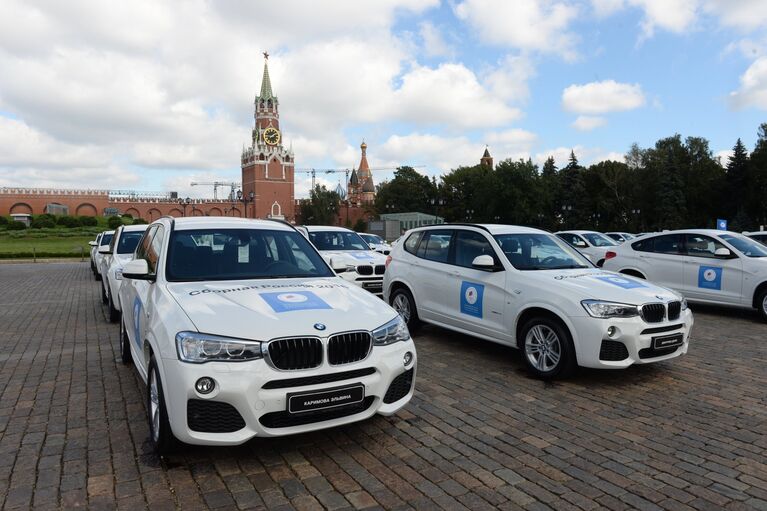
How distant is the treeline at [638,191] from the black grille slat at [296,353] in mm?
61116

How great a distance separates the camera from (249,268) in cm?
488

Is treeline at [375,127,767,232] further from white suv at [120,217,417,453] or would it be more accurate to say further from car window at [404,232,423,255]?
white suv at [120,217,417,453]

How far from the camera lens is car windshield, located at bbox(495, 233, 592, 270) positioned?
21.8 ft

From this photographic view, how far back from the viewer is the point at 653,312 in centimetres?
560

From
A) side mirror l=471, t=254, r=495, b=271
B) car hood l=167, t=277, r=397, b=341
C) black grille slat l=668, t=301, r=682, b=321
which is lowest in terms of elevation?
black grille slat l=668, t=301, r=682, b=321

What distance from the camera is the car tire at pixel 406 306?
810 cm

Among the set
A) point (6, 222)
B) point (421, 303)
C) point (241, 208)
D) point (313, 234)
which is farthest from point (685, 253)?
point (241, 208)

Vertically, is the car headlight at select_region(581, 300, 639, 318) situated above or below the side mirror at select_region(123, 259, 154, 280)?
below

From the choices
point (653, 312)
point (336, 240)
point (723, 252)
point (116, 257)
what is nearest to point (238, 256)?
point (653, 312)

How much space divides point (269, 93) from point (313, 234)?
120 metres

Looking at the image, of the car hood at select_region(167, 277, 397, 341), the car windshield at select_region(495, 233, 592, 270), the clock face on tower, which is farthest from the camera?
the clock face on tower

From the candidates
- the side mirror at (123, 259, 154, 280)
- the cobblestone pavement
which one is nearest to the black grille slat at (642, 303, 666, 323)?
the cobblestone pavement

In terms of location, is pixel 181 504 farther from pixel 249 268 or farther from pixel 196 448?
pixel 249 268

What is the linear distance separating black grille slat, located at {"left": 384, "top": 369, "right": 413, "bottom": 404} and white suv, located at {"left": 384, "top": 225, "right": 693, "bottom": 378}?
7.44 feet
